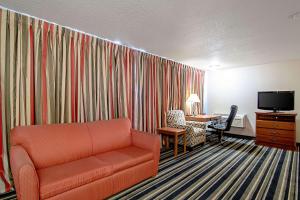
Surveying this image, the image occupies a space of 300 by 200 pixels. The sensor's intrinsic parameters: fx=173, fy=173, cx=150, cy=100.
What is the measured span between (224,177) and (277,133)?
2.75m

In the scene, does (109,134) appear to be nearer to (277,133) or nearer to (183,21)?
(183,21)

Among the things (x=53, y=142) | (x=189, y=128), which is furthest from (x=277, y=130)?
(x=53, y=142)

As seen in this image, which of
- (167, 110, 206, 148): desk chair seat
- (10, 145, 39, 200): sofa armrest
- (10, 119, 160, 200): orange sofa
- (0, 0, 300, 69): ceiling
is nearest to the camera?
(10, 145, 39, 200): sofa armrest

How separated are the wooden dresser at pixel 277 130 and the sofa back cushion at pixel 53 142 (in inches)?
177

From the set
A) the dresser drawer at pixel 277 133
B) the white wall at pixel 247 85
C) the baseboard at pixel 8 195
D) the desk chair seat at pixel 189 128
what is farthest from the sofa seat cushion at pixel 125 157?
the white wall at pixel 247 85

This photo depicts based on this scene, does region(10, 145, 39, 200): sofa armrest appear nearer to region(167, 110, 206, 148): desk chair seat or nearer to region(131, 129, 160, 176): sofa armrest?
region(131, 129, 160, 176): sofa armrest

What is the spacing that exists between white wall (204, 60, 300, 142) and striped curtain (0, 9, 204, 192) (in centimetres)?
302

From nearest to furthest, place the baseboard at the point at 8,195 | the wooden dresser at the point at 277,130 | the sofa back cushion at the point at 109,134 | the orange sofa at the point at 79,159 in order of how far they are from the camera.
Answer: the orange sofa at the point at 79,159
the baseboard at the point at 8,195
the sofa back cushion at the point at 109,134
the wooden dresser at the point at 277,130

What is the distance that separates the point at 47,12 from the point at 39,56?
64 centimetres

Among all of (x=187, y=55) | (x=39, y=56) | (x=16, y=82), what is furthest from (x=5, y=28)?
(x=187, y=55)

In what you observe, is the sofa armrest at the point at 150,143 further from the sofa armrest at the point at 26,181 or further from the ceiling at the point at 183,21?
the ceiling at the point at 183,21

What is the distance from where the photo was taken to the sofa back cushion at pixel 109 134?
270 centimetres

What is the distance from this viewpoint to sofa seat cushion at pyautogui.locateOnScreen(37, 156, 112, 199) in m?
1.75

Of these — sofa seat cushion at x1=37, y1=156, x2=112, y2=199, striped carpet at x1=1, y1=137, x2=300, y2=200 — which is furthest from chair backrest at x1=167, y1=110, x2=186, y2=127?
sofa seat cushion at x1=37, y1=156, x2=112, y2=199
